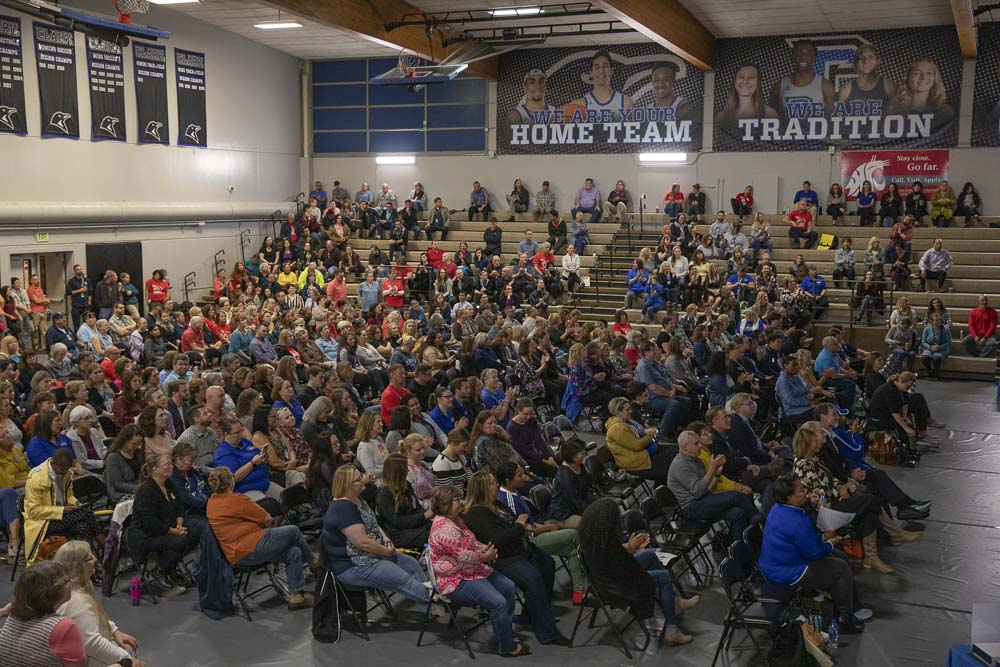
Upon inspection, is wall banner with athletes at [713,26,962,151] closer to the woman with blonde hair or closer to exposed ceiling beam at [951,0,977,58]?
exposed ceiling beam at [951,0,977,58]

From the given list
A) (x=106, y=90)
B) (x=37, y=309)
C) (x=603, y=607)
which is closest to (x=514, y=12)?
(x=106, y=90)

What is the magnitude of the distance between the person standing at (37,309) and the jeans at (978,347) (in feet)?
49.3

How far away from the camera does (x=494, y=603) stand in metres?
5.27

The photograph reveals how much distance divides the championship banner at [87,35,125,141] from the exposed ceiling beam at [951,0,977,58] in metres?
14.4

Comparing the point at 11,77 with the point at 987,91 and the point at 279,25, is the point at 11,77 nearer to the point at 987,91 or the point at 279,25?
the point at 279,25

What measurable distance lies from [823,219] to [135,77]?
14.3 metres

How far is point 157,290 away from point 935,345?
13684mm

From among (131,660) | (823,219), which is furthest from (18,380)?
(823,219)

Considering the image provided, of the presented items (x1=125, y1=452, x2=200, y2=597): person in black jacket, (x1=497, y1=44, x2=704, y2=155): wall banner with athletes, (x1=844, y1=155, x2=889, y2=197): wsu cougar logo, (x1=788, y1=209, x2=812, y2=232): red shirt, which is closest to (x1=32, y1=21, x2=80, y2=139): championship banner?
(x1=497, y1=44, x2=704, y2=155): wall banner with athletes

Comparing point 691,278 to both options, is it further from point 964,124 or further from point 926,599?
point 926,599

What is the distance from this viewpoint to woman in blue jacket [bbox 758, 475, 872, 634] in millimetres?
5414

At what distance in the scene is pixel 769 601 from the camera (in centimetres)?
532

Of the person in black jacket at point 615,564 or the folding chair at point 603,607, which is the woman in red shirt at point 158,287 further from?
the person in black jacket at point 615,564

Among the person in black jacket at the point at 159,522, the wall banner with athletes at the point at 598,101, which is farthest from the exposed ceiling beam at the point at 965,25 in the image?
the person in black jacket at the point at 159,522
